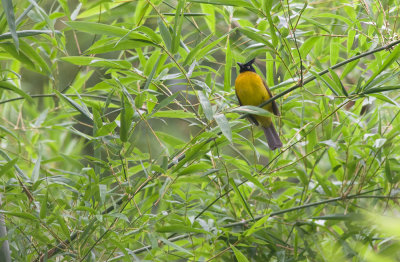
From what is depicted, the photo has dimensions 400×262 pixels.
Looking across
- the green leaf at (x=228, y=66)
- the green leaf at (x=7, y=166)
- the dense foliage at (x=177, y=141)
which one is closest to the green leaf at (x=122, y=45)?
the dense foliage at (x=177, y=141)

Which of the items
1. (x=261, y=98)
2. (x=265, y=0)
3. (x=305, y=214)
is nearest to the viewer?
(x=265, y=0)

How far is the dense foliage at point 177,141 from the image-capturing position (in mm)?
1477

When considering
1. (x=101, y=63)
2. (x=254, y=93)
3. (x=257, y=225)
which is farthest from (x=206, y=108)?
(x=254, y=93)

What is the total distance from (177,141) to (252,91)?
837mm

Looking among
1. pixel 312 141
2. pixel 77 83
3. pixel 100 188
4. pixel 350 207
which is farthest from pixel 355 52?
pixel 77 83

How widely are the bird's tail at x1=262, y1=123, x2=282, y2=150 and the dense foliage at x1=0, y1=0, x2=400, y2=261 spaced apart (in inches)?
4.6

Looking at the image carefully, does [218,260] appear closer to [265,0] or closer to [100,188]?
[100,188]

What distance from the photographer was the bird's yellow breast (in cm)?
240

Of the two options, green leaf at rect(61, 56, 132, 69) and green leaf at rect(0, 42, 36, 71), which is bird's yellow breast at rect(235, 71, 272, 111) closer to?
green leaf at rect(61, 56, 132, 69)

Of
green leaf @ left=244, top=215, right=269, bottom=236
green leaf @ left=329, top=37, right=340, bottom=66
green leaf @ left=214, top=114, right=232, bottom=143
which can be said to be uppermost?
green leaf @ left=329, top=37, right=340, bottom=66

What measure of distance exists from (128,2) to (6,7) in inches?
30.1

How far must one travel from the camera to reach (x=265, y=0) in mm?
1476

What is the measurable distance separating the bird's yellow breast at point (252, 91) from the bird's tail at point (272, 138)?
215mm

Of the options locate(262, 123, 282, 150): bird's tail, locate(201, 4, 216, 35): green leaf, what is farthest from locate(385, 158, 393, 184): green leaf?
locate(201, 4, 216, 35): green leaf
